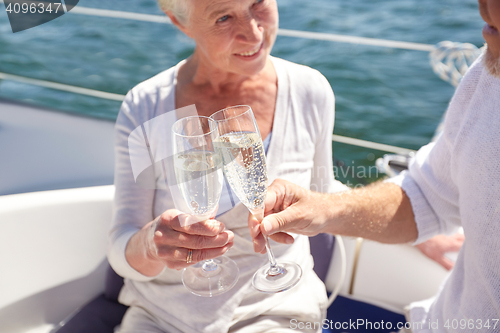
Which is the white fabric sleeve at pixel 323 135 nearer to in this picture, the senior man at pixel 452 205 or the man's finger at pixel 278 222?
the senior man at pixel 452 205

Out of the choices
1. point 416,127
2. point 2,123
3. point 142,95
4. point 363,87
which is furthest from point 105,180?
point 363,87

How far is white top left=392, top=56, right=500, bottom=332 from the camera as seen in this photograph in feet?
3.07

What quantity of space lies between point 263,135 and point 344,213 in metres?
0.33

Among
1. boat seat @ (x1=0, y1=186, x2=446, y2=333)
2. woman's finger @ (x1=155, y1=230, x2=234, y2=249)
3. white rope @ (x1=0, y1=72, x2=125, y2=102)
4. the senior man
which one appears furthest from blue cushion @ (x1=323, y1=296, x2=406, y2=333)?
white rope @ (x1=0, y1=72, x2=125, y2=102)

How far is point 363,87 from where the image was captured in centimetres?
623

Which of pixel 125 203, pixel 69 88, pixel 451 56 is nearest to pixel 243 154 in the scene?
pixel 125 203

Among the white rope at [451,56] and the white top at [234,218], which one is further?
the white rope at [451,56]

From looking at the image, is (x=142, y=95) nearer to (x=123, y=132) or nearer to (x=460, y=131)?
(x=123, y=132)

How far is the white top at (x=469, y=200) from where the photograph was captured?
0.94 meters

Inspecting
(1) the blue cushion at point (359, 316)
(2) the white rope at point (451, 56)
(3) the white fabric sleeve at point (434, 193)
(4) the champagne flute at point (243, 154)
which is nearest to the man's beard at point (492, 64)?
(3) the white fabric sleeve at point (434, 193)

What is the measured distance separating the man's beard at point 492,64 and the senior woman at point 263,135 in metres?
0.51

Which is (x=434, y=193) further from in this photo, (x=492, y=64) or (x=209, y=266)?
(x=209, y=266)

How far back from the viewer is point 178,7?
48.1 inches

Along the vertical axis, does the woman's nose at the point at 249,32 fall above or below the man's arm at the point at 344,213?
above
